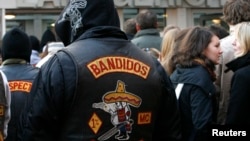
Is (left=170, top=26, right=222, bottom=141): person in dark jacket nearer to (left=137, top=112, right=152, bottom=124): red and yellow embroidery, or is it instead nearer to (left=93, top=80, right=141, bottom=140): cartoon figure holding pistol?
(left=137, top=112, right=152, bottom=124): red and yellow embroidery

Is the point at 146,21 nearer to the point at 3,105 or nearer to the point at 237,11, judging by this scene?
the point at 237,11

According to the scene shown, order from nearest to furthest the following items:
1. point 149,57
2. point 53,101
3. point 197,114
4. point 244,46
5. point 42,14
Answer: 1. point 53,101
2. point 149,57
3. point 197,114
4. point 244,46
5. point 42,14

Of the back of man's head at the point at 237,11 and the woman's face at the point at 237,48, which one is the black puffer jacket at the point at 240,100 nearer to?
the woman's face at the point at 237,48

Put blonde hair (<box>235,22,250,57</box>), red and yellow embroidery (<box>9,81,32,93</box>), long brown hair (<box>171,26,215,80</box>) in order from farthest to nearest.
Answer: red and yellow embroidery (<box>9,81,32,93</box>), blonde hair (<box>235,22,250,57</box>), long brown hair (<box>171,26,215,80</box>)

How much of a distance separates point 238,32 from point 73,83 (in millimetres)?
2607

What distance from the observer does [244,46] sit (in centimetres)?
524

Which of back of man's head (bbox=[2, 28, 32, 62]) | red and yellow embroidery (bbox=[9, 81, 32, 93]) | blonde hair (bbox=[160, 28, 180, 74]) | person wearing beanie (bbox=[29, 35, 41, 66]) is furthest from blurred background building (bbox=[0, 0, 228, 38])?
red and yellow embroidery (bbox=[9, 81, 32, 93])

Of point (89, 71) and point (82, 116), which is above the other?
point (89, 71)

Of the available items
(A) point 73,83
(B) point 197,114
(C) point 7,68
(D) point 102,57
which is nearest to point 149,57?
(D) point 102,57

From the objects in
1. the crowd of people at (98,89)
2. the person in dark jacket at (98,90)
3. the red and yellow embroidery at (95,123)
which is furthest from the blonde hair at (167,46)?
the red and yellow embroidery at (95,123)

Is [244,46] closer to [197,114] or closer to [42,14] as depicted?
[197,114]

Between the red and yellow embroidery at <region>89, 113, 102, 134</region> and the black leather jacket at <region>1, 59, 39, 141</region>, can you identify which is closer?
the red and yellow embroidery at <region>89, 113, 102, 134</region>

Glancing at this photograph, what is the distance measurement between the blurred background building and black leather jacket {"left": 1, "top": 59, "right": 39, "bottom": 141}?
12.1 metres

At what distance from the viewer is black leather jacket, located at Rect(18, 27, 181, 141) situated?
3.06 metres
